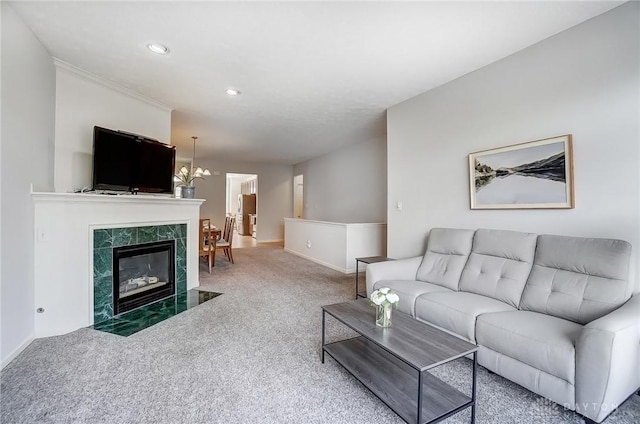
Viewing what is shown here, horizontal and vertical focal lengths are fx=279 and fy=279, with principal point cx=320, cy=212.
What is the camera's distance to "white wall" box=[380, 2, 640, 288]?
204 cm

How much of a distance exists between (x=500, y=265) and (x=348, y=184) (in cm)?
454

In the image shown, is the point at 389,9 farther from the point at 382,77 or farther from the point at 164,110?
the point at 164,110

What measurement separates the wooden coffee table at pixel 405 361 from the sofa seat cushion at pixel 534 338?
418 millimetres

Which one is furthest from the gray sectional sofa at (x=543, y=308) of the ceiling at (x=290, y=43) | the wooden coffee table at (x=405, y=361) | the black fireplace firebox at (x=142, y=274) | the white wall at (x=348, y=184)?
the white wall at (x=348, y=184)

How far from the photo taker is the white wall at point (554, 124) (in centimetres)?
204

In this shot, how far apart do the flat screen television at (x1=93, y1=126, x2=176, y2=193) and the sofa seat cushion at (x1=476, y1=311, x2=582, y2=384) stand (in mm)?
3798

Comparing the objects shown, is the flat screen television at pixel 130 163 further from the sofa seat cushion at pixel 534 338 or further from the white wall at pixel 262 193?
the white wall at pixel 262 193

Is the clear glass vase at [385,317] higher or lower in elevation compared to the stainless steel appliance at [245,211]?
lower

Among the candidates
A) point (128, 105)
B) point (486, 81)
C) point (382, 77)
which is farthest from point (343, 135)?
point (128, 105)

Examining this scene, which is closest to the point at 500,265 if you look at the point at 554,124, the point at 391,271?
the point at 391,271

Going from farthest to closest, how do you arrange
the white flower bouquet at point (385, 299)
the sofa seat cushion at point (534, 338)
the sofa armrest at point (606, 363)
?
the white flower bouquet at point (385, 299), the sofa seat cushion at point (534, 338), the sofa armrest at point (606, 363)

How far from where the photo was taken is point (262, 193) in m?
9.16

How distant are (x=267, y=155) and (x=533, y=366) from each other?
23.4 feet

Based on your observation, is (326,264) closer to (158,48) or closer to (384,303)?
(384,303)
